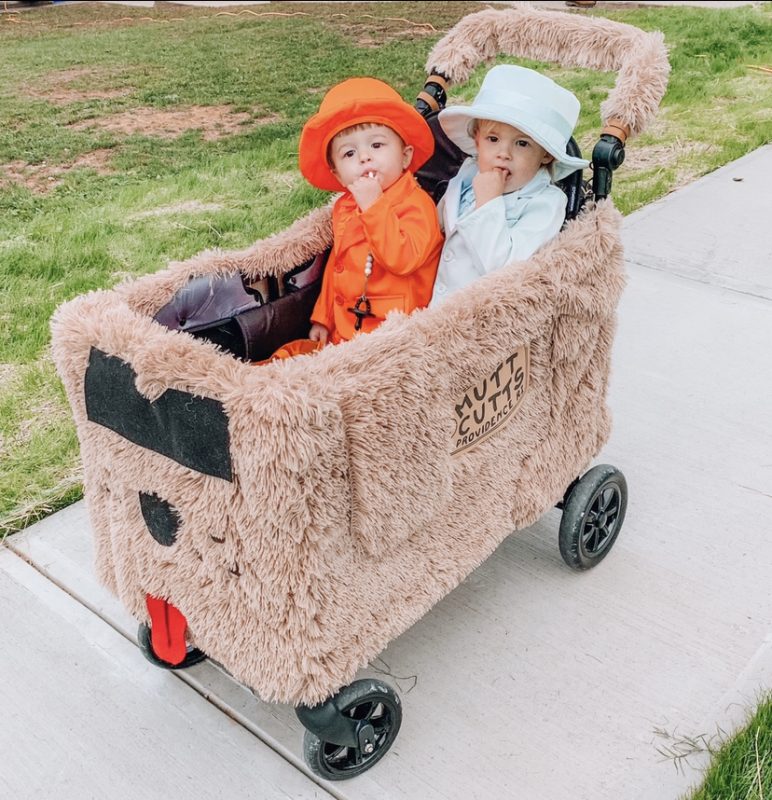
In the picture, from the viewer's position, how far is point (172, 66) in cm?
644

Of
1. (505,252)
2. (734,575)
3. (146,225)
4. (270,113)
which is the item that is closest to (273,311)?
(505,252)

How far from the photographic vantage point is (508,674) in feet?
7.05

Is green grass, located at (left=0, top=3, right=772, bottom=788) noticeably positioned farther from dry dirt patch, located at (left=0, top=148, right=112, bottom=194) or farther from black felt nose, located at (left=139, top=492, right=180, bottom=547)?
black felt nose, located at (left=139, top=492, right=180, bottom=547)

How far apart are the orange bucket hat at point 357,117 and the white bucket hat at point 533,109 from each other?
0.34 feet

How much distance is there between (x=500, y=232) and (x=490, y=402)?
0.44 meters

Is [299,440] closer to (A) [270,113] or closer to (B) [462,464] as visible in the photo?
(B) [462,464]

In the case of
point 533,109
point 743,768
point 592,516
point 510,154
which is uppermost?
point 533,109

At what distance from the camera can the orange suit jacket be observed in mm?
2174

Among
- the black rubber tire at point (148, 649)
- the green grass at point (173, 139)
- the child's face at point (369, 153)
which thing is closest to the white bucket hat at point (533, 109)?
the child's face at point (369, 153)

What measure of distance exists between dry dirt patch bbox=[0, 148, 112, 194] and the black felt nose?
3.86m

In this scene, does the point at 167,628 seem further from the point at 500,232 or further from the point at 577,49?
the point at 577,49

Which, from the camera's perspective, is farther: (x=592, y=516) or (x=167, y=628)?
(x=592, y=516)

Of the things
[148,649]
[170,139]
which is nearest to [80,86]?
[170,139]

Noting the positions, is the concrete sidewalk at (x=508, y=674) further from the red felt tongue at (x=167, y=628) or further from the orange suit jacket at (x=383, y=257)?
the orange suit jacket at (x=383, y=257)
